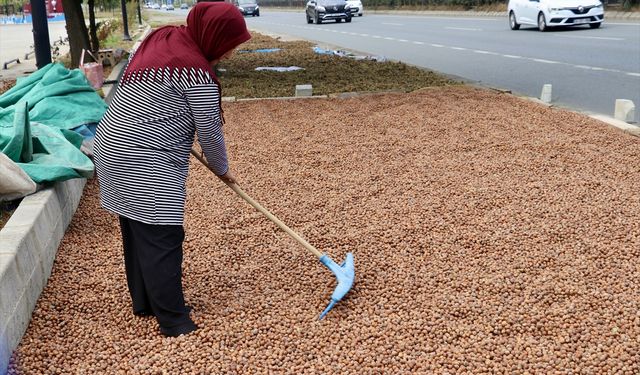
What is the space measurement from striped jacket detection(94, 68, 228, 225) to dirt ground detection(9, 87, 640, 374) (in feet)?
2.09

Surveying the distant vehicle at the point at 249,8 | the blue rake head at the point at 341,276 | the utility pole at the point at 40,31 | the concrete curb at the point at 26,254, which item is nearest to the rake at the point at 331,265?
the blue rake head at the point at 341,276

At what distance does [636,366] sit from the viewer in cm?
296

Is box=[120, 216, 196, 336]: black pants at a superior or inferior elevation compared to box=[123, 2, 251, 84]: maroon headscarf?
inferior

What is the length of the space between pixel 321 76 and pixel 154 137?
29.4ft

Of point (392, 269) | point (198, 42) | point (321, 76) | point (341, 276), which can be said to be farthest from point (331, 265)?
point (321, 76)

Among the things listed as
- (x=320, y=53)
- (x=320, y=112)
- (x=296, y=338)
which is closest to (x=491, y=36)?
(x=320, y=53)

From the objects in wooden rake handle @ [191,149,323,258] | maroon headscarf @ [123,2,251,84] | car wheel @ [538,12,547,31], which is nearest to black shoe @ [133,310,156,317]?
wooden rake handle @ [191,149,323,258]

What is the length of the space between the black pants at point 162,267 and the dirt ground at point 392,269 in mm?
104

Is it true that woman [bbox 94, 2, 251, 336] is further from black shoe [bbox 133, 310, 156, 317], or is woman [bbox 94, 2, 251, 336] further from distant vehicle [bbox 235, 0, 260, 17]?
distant vehicle [bbox 235, 0, 260, 17]

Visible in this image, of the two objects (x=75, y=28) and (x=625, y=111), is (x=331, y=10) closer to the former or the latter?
(x=75, y=28)

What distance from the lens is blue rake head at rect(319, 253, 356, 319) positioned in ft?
11.6

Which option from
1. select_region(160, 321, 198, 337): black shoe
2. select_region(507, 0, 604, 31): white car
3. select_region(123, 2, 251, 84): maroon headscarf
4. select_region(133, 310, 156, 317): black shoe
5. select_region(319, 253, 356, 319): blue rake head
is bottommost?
select_region(133, 310, 156, 317): black shoe

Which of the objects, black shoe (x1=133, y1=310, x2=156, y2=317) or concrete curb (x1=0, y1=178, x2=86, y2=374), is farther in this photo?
black shoe (x1=133, y1=310, x2=156, y2=317)

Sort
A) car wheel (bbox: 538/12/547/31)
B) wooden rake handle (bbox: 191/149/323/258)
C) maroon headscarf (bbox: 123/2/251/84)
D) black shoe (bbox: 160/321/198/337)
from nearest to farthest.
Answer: maroon headscarf (bbox: 123/2/251/84) → black shoe (bbox: 160/321/198/337) → wooden rake handle (bbox: 191/149/323/258) → car wheel (bbox: 538/12/547/31)
